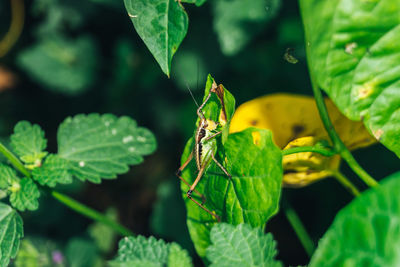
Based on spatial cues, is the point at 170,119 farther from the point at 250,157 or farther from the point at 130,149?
the point at 250,157

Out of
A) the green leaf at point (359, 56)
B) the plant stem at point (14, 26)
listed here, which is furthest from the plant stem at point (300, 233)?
the plant stem at point (14, 26)

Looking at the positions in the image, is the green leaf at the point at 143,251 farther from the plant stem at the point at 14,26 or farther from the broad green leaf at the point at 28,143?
the plant stem at the point at 14,26

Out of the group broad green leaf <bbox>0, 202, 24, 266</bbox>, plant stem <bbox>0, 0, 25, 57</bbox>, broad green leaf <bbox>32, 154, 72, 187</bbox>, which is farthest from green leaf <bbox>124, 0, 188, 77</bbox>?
plant stem <bbox>0, 0, 25, 57</bbox>

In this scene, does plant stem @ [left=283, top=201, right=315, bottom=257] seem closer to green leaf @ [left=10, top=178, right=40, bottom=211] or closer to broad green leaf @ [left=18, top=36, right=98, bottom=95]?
green leaf @ [left=10, top=178, right=40, bottom=211]

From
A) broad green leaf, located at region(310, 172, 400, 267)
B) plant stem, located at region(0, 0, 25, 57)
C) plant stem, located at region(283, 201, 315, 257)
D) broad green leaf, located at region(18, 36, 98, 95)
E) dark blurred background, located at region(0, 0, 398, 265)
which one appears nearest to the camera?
broad green leaf, located at region(310, 172, 400, 267)

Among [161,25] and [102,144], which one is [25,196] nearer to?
[102,144]

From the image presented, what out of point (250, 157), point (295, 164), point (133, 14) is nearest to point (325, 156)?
point (295, 164)
